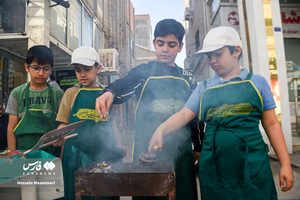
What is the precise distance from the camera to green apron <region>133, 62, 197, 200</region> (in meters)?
1.87

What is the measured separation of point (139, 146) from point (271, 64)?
15.2 feet

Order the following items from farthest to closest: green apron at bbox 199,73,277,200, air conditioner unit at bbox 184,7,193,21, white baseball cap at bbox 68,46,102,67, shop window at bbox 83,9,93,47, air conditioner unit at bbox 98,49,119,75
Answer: air conditioner unit at bbox 184,7,193,21 → air conditioner unit at bbox 98,49,119,75 → shop window at bbox 83,9,93,47 → white baseball cap at bbox 68,46,102,67 → green apron at bbox 199,73,277,200

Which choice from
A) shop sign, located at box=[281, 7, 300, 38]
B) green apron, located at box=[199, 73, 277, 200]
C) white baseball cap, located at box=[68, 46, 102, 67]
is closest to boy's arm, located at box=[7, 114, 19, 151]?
white baseball cap, located at box=[68, 46, 102, 67]

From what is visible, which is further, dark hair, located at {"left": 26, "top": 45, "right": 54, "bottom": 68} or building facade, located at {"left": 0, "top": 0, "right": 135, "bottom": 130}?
building facade, located at {"left": 0, "top": 0, "right": 135, "bottom": 130}

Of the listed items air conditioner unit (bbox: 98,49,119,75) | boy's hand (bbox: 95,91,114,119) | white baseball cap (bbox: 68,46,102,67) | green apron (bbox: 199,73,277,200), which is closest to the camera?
green apron (bbox: 199,73,277,200)

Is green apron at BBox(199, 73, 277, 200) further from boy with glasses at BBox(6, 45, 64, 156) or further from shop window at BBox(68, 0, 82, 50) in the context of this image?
shop window at BBox(68, 0, 82, 50)

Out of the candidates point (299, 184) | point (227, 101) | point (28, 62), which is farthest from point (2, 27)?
point (299, 184)

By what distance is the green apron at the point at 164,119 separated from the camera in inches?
73.8

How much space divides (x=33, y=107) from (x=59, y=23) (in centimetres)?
650

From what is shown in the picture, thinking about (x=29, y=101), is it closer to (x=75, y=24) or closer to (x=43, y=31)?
(x=43, y=31)

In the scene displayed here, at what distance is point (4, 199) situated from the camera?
1.53m

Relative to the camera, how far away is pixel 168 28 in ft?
6.33

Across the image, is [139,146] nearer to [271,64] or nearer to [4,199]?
[4,199]

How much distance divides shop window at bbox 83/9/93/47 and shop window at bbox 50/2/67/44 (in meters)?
1.59
